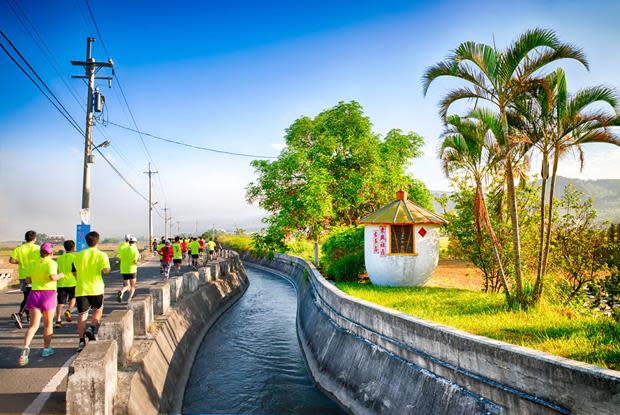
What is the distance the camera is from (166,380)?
316 inches

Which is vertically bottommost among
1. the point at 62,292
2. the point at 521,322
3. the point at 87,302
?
the point at 521,322

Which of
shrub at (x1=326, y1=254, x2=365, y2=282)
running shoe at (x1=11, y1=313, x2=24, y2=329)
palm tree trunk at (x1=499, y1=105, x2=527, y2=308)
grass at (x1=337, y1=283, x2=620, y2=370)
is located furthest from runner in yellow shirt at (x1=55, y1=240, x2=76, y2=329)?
palm tree trunk at (x1=499, y1=105, x2=527, y2=308)

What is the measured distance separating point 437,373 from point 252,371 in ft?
20.2

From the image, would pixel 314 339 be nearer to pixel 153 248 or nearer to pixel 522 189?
pixel 522 189

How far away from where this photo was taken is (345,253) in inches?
721

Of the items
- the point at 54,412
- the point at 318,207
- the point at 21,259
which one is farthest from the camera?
the point at 318,207

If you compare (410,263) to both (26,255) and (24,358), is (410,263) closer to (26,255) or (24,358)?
(24,358)

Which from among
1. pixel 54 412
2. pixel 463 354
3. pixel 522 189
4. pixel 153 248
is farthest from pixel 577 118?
pixel 153 248

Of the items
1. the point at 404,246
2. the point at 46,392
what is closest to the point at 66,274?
the point at 46,392

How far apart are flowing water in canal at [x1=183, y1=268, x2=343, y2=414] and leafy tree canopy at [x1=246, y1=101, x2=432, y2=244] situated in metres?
5.40

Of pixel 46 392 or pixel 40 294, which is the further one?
pixel 40 294

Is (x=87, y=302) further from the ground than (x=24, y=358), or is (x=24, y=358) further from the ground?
(x=87, y=302)

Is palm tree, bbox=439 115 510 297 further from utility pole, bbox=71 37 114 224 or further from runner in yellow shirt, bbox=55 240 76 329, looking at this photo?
utility pole, bbox=71 37 114 224

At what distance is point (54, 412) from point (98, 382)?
1.02 metres
